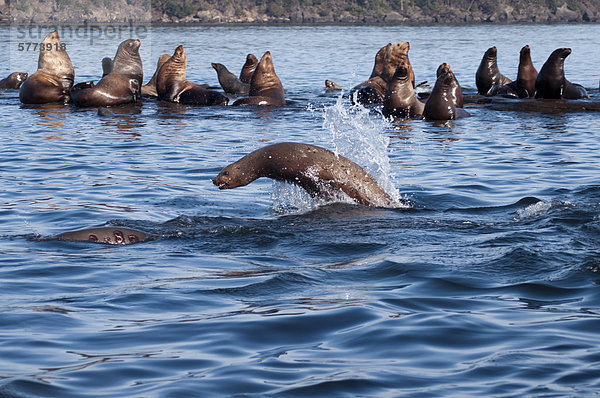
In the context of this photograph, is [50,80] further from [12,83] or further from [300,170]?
[300,170]

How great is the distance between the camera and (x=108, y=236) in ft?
24.6

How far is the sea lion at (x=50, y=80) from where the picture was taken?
19.3 metres

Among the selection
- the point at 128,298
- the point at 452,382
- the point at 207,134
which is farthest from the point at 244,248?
the point at 207,134

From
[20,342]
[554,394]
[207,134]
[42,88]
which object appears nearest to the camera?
[554,394]

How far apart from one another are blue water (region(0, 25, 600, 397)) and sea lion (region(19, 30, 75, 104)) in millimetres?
6699

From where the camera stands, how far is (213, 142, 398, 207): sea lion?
311 inches

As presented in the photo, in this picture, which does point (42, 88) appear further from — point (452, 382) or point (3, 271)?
point (452, 382)

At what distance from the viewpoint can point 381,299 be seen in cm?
589

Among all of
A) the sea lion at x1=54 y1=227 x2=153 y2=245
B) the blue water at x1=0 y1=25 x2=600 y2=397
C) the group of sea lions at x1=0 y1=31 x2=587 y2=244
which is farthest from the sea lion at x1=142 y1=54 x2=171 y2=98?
the sea lion at x1=54 y1=227 x2=153 y2=245

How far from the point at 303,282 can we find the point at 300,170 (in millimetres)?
1878

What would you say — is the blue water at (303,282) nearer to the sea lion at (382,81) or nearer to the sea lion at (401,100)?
the sea lion at (401,100)

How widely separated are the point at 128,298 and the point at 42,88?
14.4 meters

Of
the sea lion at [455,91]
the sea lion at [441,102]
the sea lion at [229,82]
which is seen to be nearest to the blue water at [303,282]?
the sea lion at [441,102]

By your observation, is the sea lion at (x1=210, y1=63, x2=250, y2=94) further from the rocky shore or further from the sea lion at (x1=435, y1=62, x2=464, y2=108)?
the rocky shore
